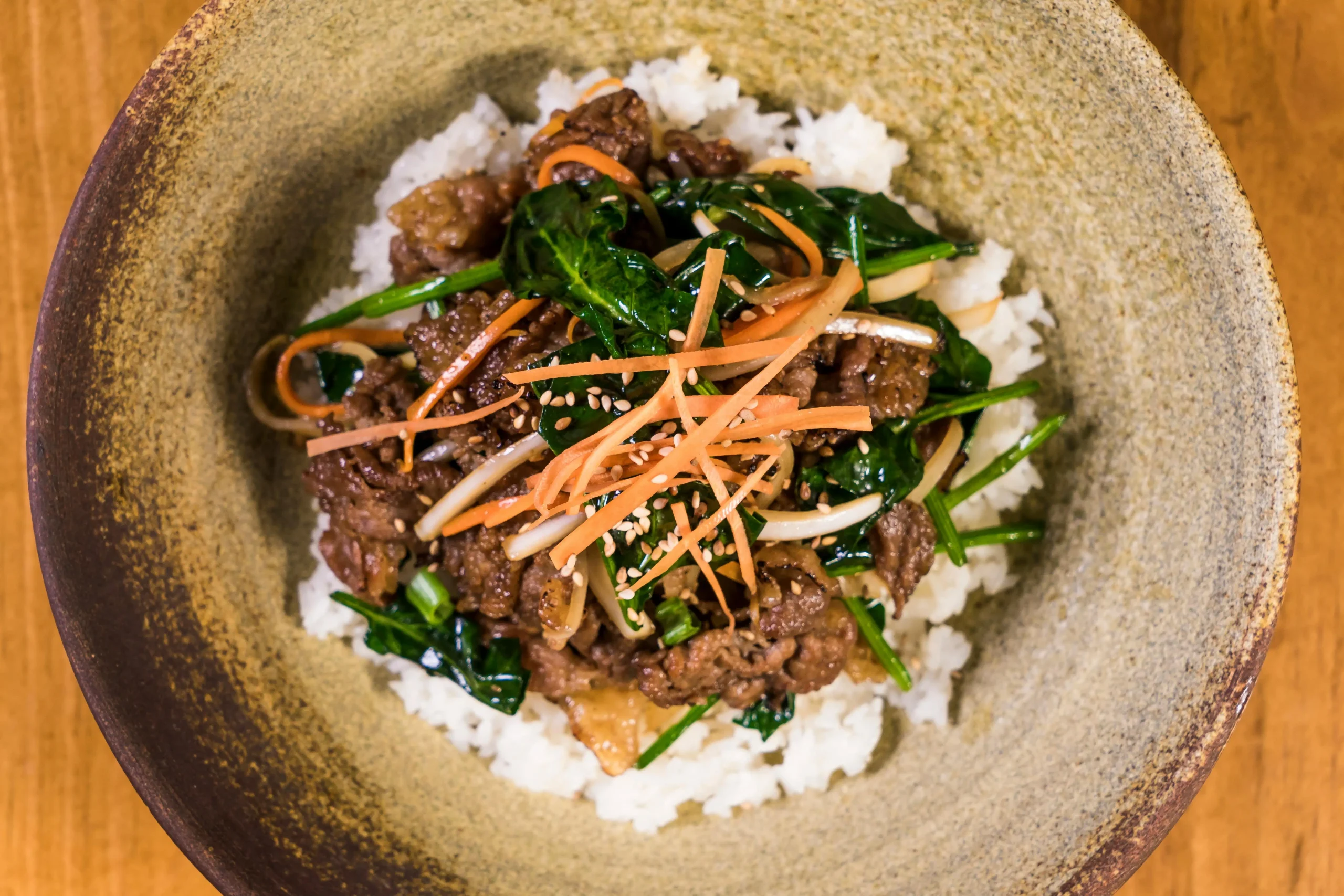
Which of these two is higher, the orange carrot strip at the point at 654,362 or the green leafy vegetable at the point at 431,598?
the orange carrot strip at the point at 654,362

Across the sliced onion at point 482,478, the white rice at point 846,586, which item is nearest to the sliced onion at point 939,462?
the white rice at point 846,586

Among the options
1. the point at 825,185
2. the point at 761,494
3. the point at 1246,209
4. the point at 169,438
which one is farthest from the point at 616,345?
the point at 1246,209

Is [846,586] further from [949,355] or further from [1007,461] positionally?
[949,355]

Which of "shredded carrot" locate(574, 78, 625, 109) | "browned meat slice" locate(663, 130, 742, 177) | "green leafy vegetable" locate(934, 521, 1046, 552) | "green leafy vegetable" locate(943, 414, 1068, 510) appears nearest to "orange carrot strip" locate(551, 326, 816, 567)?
"browned meat slice" locate(663, 130, 742, 177)

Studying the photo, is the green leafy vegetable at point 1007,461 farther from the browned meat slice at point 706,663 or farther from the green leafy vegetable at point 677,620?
the green leafy vegetable at point 677,620

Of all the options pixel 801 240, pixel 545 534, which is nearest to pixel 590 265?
pixel 801 240

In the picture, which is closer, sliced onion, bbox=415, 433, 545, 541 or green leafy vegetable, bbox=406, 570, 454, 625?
sliced onion, bbox=415, 433, 545, 541

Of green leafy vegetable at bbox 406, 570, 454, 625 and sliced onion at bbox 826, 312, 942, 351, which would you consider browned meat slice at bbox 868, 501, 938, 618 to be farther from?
green leafy vegetable at bbox 406, 570, 454, 625
